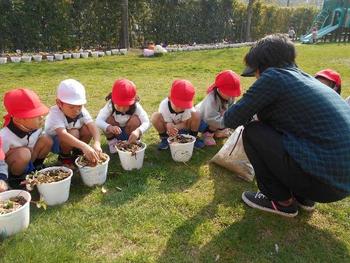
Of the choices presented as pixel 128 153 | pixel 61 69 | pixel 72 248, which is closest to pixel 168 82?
pixel 61 69

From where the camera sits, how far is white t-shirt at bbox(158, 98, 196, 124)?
12.0 ft

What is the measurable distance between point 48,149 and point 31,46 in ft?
32.5

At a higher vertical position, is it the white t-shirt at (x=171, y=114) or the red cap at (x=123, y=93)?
the red cap at (x=123, y=93)

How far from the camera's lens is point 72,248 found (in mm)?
2264

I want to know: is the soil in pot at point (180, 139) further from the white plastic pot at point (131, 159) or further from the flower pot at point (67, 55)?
the flower pot at point (67, 55)

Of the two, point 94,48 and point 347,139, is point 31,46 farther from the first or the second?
point 347,139

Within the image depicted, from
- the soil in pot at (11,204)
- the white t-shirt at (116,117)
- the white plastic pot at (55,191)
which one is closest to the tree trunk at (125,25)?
the white t-shirt at (116,117)

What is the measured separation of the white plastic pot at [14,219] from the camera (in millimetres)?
2229

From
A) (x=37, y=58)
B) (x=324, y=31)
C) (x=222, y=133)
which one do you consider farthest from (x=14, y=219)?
(x=324, y=31)

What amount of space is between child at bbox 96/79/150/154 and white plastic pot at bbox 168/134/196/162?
13.1 inches

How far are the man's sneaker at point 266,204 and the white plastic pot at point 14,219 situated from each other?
63.3 inches

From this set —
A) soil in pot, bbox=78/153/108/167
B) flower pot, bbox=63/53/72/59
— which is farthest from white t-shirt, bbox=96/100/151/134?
flower pot, bbox=63/53/72/59

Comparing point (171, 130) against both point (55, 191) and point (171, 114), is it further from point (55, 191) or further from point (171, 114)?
point (55, 191)

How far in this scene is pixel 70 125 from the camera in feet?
10.4
